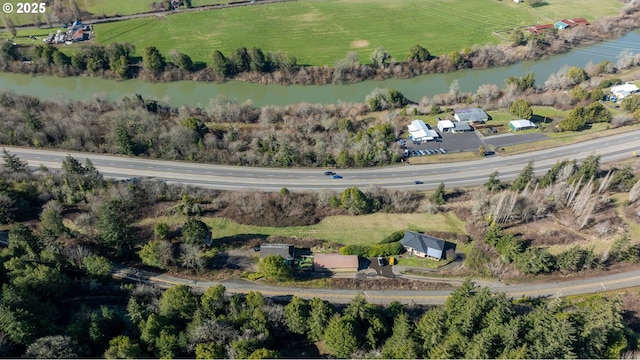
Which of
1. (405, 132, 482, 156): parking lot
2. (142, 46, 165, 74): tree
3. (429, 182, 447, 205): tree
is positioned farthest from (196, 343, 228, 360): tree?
(142, 46, 165, 74): tree

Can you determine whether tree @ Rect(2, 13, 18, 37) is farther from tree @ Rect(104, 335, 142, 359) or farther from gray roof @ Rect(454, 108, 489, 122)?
gray roof @ Rect(454, 108, 489, 122)

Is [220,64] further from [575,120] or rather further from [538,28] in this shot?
[538,28]

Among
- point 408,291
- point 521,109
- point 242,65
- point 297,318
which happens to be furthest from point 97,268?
point 521,109

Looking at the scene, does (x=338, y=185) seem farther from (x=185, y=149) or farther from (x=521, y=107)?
(x=521, y=107)

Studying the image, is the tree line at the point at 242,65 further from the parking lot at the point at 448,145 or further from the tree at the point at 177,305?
the tree at the point at 177,305

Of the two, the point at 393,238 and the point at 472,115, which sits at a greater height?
the point at 472,115

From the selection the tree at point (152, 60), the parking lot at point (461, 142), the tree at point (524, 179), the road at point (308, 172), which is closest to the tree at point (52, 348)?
the road at point (308, 172)
